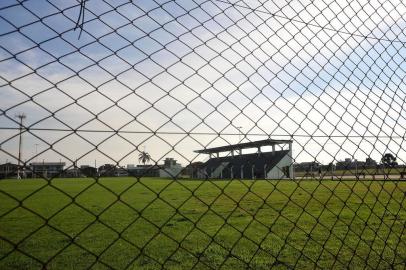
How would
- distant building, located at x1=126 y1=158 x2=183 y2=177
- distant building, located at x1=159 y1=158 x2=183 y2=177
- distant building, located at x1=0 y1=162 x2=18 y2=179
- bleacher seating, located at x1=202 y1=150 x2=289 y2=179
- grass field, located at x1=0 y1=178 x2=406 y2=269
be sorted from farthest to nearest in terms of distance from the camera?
grass field, located at x1=0 y1=178 x2=406 y2=269 → bleacher seating, located at x1=202 y1=150 x2=289 y2=179 → distant building, located at x1=159 y1=158 x2=183 y2=177 → distant building, located at x1=126 y1=158 x2=183 y2=177 → distant building, located at x1=0 y1=162 x2=18 y2=179

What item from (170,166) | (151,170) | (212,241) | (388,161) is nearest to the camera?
(151,170)

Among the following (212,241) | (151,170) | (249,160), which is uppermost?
(249,160)

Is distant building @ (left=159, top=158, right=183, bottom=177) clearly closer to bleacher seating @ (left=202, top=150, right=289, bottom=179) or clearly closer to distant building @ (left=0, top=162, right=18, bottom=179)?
bleacher seating @ (left=202, top=150, right=289, bottom=179)

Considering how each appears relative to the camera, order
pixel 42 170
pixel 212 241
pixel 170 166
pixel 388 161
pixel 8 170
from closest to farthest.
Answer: pixel 8 170 < pixel 42 170 < pixel 212 241 < pixel 170 166 < pixel 388 161

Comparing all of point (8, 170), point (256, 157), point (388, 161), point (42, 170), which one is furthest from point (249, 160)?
point (8, 170)

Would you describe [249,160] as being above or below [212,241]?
above

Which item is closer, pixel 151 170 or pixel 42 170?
pixel 42 170

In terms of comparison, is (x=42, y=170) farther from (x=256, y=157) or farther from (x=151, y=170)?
(x=256, y=157)

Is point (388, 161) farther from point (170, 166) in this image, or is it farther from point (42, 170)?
point (42, 170)

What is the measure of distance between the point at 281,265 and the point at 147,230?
285cm

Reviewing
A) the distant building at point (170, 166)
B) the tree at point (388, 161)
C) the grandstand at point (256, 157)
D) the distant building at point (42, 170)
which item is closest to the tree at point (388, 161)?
the tree at point (388, 161)

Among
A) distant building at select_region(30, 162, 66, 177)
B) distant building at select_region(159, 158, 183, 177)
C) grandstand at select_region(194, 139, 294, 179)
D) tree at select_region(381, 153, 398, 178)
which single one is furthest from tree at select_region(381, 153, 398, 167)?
distant building at select_region(30, 162, 66, 177)

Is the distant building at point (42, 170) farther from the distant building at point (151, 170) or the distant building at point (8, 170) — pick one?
the distant building at point (151, 170)

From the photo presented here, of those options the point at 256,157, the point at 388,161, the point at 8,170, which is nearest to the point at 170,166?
the point at 256,157
